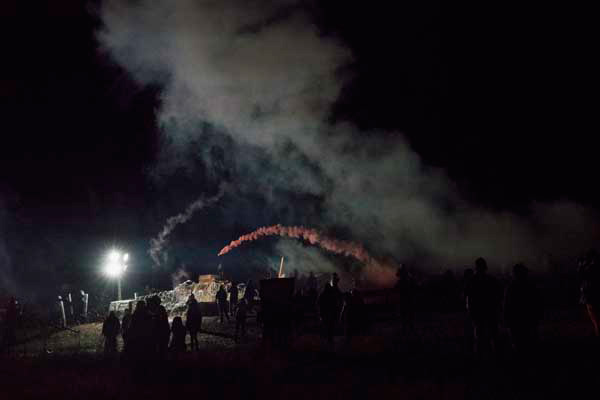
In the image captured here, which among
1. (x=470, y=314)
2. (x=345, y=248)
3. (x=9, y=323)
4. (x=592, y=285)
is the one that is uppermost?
(x=345, y=248)

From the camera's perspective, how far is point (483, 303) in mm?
9070

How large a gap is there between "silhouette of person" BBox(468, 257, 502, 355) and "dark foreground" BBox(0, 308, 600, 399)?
1.56 ft

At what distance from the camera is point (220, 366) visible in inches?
420

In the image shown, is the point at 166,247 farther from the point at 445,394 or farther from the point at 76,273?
the point at 445,394

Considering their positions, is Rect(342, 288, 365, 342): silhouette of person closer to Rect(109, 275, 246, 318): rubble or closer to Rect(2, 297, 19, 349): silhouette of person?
Rect(109, 275, 246, 318): rubble

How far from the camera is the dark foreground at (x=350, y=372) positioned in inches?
286

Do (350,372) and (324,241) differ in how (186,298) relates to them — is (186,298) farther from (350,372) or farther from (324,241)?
(324,241)

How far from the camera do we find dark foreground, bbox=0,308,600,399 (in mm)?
7270

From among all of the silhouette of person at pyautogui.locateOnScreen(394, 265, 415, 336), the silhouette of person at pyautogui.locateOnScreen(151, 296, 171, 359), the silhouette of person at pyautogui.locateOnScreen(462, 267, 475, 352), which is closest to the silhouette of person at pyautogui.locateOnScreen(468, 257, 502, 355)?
the silhouette of person at pyautogui.locateOnScreen(462, 267, 475, 352)

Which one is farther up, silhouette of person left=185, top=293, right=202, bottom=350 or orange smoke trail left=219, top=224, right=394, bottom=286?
orange smoke trail left=219, top=224, right=394, bottom=286

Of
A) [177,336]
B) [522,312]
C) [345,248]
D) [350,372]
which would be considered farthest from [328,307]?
[345,248]

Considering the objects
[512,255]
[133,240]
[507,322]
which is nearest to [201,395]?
[507,322]

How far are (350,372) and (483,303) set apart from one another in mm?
3149

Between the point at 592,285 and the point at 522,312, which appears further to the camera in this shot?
the point at 592,285
